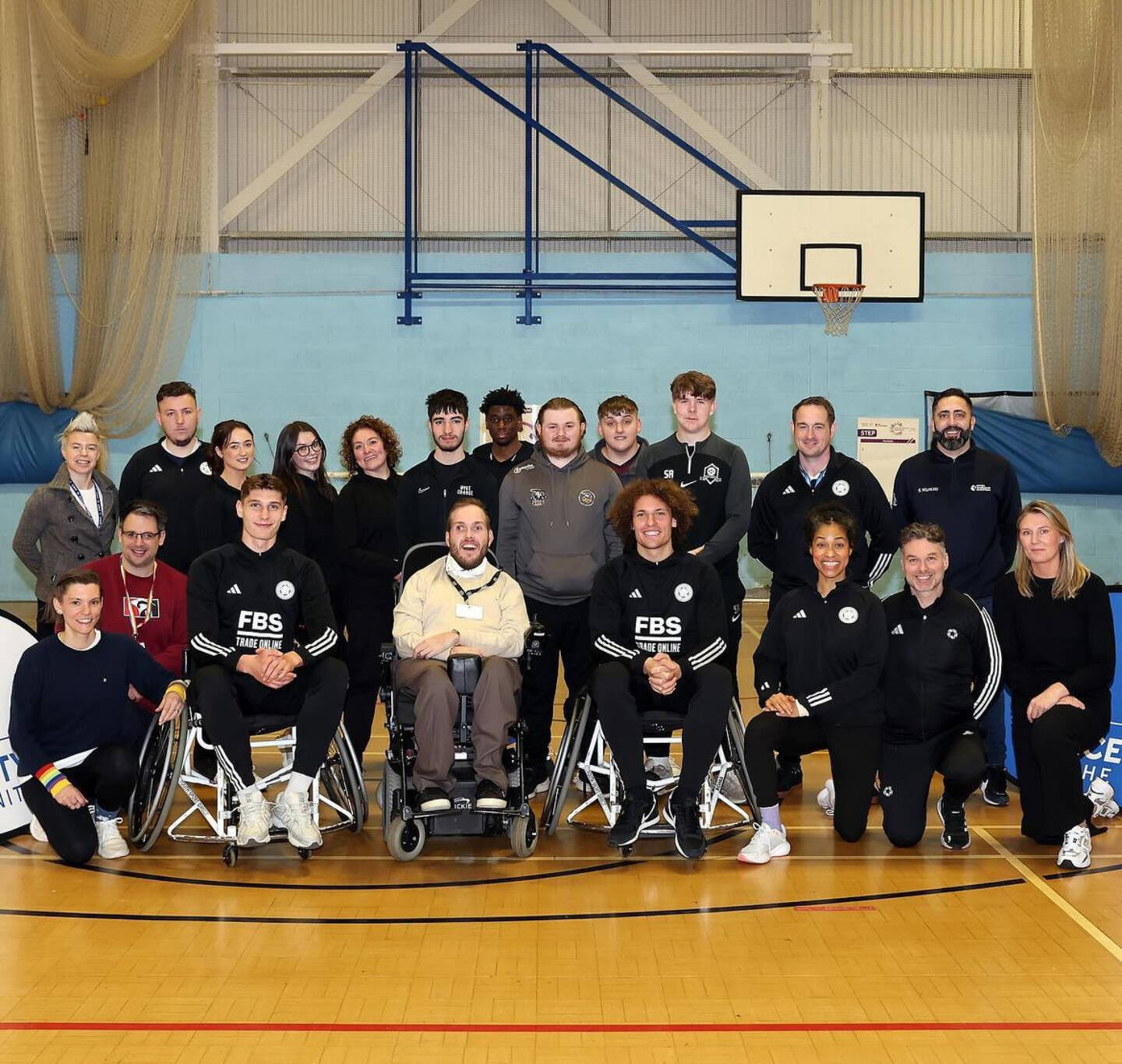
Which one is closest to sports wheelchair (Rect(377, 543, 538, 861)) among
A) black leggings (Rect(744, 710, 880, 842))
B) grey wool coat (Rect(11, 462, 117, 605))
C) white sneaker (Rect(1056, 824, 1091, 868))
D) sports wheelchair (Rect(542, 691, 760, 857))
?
sports wheelchair (Rect(542, 691, 760, 857))

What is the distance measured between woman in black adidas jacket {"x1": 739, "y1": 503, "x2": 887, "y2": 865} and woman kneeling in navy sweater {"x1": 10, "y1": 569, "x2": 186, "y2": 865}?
1.97 metres

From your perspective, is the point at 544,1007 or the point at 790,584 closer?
the point at 544,1007

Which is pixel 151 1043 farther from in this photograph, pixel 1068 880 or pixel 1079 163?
pixel 1079 163

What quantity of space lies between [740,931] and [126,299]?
26.8 feet

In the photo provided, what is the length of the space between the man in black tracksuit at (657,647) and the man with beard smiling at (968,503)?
1137 millimetres

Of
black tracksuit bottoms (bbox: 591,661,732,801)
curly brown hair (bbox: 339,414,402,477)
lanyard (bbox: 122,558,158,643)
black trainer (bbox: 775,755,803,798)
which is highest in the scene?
curly brown hair (bbox: 339,414,402,477)

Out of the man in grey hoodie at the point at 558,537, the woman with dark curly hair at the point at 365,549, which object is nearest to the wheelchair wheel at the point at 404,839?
the man in grey hoodie at the point at 558,537

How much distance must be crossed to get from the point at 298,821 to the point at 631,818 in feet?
3.47

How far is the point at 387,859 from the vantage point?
14.4 ft

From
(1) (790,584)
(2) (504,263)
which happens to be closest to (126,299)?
(2) (504,263)

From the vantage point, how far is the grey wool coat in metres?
5.15

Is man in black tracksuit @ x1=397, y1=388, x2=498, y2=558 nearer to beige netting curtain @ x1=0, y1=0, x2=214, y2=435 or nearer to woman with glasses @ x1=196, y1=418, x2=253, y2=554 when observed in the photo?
woman with glasses @ x1=196, y1=418, x2=253, y2=554

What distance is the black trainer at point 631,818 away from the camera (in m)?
4.30

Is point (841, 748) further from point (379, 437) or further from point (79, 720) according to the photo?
point (79, 720)
